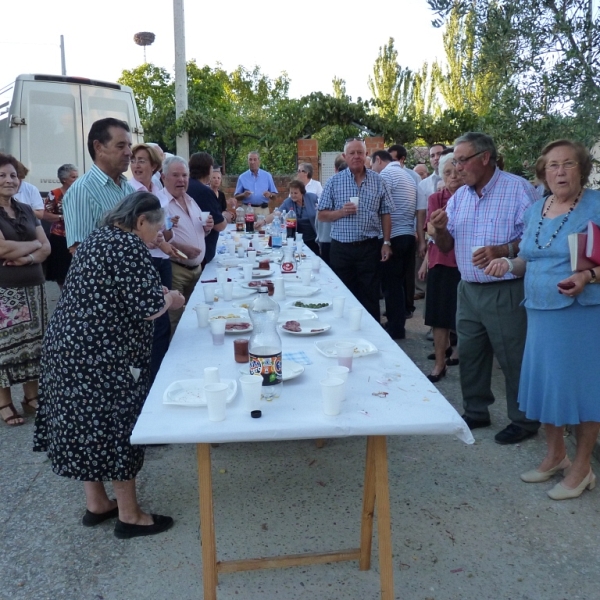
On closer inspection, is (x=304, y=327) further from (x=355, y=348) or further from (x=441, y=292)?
(x=441, y=292)

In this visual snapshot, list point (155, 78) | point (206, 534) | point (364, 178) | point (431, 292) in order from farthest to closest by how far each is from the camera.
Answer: point (155, 78)
point (364, 178)
point (431, 292)
point (206, 534)

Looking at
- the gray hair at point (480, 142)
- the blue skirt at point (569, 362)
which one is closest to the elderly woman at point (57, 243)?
the gray hair at point (480, 142)

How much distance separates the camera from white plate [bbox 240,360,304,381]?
2.01 metres

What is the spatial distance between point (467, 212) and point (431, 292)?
1187 millimetres

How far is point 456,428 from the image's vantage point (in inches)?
67.1

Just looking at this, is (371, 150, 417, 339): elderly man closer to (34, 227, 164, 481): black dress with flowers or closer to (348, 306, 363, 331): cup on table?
(348, 306, 363, 331): cup on table

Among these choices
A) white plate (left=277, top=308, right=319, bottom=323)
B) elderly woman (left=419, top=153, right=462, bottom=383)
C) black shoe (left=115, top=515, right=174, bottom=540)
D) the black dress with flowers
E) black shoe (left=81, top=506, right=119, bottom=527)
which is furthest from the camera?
elderly woman (left=419, top=153, right=462, bottom=383)

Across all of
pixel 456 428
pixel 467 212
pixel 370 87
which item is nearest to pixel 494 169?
pixel 467 212

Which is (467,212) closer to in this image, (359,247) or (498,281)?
(498,281)

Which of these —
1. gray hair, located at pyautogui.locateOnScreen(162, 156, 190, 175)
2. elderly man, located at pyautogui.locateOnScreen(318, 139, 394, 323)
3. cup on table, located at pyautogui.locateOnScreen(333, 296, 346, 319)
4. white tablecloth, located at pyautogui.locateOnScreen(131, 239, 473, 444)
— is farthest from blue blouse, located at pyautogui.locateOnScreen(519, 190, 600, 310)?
gray hair, located at pyautogui.locateOnScreen(162, 156, 190, 175)

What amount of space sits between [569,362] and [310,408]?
56.3 inches

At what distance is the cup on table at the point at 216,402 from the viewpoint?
5.56 ft

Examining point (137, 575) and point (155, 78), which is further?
point (155, 78)

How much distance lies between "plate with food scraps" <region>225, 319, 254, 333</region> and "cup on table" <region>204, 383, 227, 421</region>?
33.8 inches
